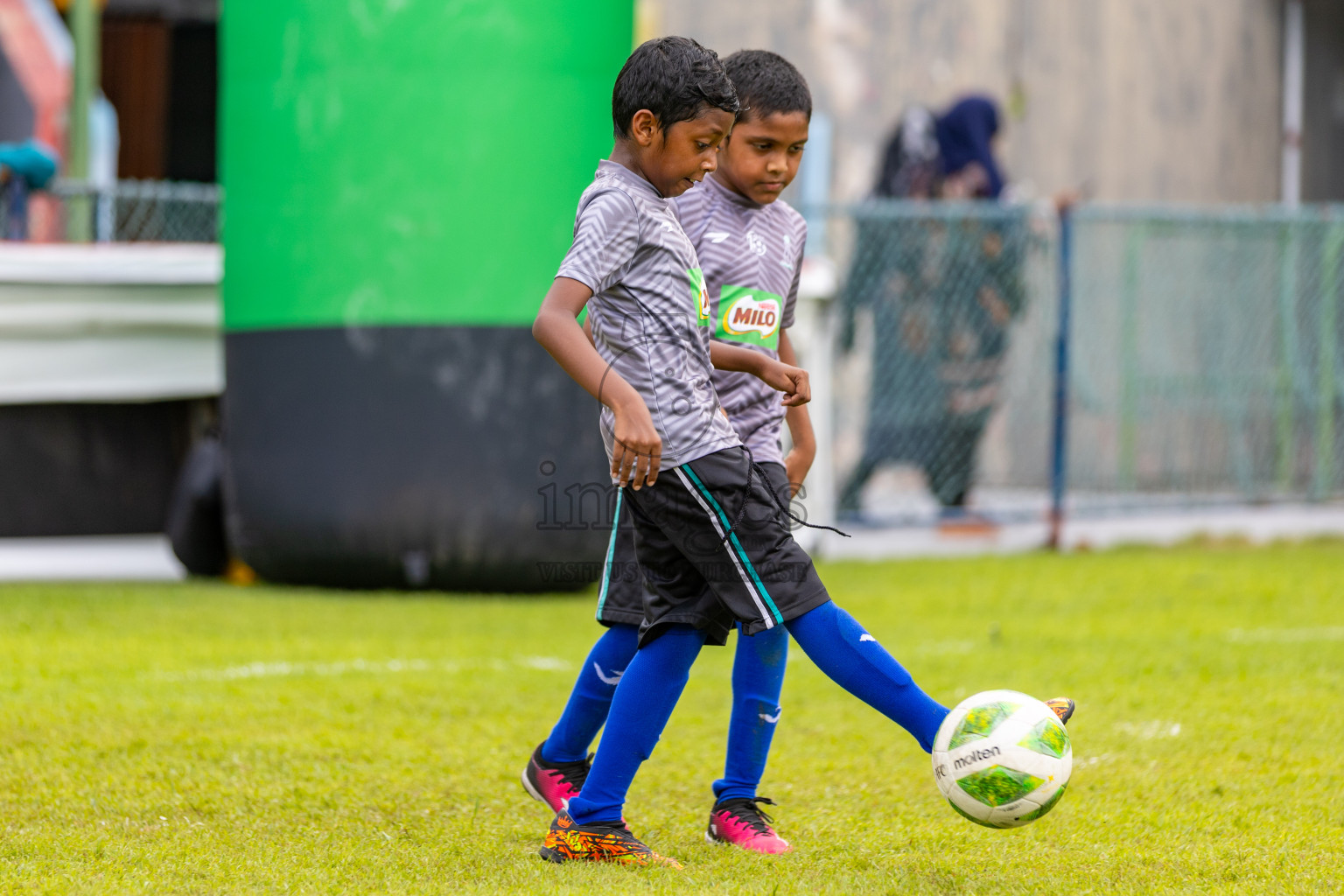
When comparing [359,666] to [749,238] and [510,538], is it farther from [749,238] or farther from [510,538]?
[749,238]

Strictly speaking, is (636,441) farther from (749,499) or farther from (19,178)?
(19,178)

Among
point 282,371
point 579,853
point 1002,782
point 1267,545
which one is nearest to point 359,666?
point 282,371

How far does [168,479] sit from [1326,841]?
5.70 meters

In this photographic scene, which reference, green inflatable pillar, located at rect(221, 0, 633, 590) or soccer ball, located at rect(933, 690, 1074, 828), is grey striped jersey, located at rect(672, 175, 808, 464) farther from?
green inflatable pillar, located at rect(221, 0, 633, 590)

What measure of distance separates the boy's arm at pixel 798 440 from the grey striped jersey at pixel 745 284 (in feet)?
0.16

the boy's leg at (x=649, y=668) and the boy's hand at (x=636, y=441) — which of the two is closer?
the boy's hand at (x=636, y=441)

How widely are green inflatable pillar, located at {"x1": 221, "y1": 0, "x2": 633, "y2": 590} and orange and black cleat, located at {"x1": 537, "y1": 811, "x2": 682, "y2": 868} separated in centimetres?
343

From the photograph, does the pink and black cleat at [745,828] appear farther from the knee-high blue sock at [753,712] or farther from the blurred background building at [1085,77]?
the blurred background building at [1085,77]

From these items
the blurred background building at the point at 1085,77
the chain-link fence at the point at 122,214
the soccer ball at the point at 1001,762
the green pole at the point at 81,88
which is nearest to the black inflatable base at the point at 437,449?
the chain-link fence at the point at 122,214

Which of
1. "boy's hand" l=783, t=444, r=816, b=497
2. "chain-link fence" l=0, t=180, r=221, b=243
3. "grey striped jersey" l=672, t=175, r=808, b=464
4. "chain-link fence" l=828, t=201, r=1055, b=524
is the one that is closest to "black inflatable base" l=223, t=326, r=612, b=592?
"chain-link fence" l=0, t=180, r=221, b=243

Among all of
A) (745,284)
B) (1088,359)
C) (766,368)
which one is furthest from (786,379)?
(1088,359)

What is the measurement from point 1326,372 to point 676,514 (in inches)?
307

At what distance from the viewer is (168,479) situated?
24.5 feet

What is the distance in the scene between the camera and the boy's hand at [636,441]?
8.68ft
